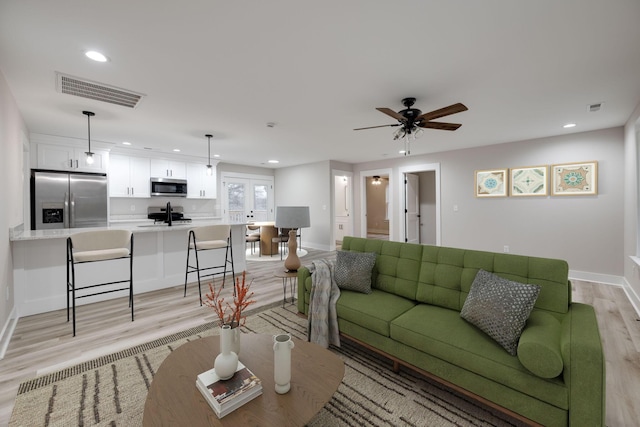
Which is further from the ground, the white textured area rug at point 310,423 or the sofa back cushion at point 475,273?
the sofa back cushion at point 475,273

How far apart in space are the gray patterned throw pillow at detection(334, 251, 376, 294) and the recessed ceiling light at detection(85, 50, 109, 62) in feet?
8.75

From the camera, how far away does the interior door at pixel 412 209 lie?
707 centimetres

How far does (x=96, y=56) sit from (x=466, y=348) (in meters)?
3.46

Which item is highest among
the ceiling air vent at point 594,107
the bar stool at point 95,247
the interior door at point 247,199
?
the ceiling air vent at point 594,107

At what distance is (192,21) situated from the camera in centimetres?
189

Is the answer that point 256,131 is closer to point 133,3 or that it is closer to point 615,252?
point 133,3

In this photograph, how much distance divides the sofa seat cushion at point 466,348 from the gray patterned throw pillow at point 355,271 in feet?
1.68

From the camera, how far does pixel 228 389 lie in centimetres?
130

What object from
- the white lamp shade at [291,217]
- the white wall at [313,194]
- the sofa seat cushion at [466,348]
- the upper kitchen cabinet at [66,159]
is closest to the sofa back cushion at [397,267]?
the sofa seat cushion at [466,348]

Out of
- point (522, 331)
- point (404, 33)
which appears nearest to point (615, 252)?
point (522, 331)

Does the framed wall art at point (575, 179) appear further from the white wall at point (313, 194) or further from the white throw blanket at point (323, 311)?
the white throw blanket at point (323, 311)

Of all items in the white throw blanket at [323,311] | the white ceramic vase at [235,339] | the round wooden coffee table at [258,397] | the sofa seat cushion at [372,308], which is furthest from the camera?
the white throw blanket at [323,311]

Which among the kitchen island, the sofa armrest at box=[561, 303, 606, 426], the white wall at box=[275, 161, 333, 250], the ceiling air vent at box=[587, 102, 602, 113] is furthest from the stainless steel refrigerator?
the ceiling air vent at box=[587, 102, 602, 113]

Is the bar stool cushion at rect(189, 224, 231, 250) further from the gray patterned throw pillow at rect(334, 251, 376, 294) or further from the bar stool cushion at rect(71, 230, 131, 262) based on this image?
the gray patterned throw pillow at rect(334, 251, 376, 294)
